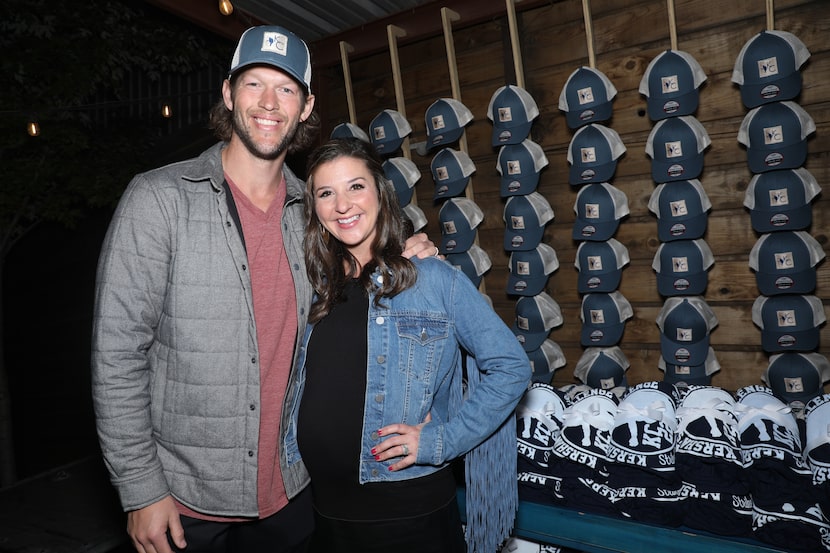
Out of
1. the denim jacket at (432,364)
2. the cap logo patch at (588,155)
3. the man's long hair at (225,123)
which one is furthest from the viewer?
the cap logo patch at (588,155)

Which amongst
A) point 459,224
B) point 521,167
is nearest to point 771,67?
point 521,167

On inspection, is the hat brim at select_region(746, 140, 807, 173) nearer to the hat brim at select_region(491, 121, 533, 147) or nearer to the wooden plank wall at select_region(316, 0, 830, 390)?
the wooden plank wall at select_region(316, 0, 830, 390)

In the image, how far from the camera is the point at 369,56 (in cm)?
466

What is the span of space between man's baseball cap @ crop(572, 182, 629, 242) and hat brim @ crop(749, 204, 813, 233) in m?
0.66

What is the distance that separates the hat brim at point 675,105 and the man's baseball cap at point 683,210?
1.16ft

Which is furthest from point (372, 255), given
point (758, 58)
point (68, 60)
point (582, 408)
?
point (68, 60)

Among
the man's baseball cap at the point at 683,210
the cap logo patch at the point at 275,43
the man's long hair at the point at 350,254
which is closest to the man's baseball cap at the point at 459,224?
the man's baseball cap at the point at 683,210

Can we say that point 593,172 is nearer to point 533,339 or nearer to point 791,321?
point 533,339

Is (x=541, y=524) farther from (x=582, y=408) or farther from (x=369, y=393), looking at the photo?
(x=369, y=393)

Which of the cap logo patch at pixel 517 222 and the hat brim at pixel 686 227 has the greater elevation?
the cap logo patch at pixel 517 222

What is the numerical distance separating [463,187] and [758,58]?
1705mm

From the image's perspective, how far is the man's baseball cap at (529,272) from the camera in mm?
3543

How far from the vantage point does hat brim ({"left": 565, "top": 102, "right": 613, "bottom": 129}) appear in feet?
10.6

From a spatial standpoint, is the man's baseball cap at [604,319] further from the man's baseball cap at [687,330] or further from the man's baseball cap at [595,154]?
the man's baseball cap at [595,154]
